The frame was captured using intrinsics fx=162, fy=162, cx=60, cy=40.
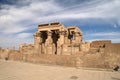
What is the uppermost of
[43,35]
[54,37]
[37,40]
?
[43,35]

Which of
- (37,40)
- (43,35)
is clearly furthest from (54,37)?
(37,40)

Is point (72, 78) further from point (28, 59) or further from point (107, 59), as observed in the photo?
point (28, 59)

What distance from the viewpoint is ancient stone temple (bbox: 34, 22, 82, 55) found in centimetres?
3444

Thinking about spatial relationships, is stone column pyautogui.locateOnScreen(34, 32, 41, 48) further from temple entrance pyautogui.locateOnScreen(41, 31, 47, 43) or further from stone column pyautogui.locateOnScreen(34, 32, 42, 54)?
temple entrance pyautogui.locateOnScreen(41, 31, 47, 43)

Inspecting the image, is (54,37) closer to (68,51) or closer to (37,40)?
(37,40)

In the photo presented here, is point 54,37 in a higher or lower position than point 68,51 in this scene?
higher

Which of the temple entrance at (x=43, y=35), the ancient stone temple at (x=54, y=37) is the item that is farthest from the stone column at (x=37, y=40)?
the temple entrance at (x=43, y=35)

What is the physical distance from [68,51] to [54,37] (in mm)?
10477

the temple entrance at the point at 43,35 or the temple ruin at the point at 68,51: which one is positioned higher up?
the temple entrance at the point at 43,35

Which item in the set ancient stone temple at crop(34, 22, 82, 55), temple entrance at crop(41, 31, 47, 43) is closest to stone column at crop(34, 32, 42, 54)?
ancient stone temple at crop(34, 22, 82, 55)

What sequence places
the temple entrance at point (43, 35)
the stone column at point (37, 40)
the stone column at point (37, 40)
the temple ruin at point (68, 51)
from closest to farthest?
the temple ruin at point (68, 51)
the stone column at point (37, 40)
the stone column at point (37, 40)
the temple entrance at point (43, 35)

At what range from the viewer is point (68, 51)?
30.4 metres

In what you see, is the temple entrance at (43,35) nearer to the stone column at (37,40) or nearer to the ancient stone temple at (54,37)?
the ancient stone temple at (54,37)

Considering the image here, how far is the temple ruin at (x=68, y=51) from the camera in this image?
21078 mm
